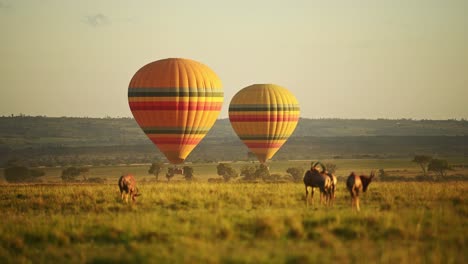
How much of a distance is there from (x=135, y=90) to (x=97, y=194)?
21.2m

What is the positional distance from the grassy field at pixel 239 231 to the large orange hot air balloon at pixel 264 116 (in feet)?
121

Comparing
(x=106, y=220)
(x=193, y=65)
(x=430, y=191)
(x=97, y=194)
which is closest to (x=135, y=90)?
(x=193, y=65)

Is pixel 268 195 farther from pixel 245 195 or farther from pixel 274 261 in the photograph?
pixel 274 261

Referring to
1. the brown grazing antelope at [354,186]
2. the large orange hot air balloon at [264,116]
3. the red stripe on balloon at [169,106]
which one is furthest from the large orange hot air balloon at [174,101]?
the brown grazing antelope at [354,186]

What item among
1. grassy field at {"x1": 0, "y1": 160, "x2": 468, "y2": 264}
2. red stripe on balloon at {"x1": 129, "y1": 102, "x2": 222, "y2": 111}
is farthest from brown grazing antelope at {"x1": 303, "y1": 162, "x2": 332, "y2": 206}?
red stripe on balloon at {"x1": 129, "y1": 102, "x2": 222, "y2": 111}

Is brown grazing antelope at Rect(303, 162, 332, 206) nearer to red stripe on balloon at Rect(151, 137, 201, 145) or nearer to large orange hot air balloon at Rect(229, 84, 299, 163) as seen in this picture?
Answer: red stripe on balloon at Rect(151, 137, 201, 145)

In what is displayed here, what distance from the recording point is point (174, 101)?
57.9 meters

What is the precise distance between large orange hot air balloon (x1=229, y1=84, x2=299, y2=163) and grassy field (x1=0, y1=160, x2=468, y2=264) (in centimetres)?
3685

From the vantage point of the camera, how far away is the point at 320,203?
3250 centimetres

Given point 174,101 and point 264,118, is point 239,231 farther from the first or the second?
point 264,118

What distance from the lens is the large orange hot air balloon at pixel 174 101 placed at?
58.0 meters

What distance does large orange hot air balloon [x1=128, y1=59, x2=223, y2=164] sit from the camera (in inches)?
2283

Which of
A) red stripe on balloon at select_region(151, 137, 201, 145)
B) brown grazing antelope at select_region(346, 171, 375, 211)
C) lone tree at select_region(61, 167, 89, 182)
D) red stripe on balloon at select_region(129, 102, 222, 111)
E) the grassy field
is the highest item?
red stripe on balloon at select_region(129, 102, 222, 111)

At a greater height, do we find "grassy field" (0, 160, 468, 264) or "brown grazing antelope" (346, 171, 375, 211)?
"brown grazing antelope" (346, 171, 375, 211)
